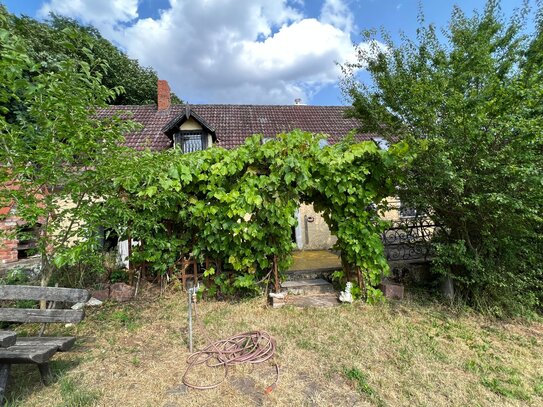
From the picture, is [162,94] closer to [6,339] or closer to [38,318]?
[38,318]

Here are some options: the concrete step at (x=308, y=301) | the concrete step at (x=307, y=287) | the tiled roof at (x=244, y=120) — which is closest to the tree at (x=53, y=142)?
the concrete step at (x=308, y=301)

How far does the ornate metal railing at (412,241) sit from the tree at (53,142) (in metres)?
4.81

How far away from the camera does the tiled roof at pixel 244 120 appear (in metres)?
10.6

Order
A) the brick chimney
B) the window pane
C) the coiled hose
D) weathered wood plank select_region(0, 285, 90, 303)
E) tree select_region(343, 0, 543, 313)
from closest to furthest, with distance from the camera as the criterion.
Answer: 1. weathered wood plank select_region(0, 285, 90, 303)
2. the coiled hose
3. tree select_region(343, 0, 543, 313)
4. the window pane
5. the brick chimney

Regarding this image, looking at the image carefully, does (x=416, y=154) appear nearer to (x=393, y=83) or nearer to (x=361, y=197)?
(x=361, y=197)

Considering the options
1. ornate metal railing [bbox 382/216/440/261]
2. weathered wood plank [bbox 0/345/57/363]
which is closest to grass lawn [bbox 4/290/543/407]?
weathered wood plank [bbox 0/345/57/363]

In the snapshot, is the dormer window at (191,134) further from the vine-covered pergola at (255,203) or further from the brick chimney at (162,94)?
the vine-covered pergola at (255,203)

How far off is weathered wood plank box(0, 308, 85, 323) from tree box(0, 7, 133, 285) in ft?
2.32

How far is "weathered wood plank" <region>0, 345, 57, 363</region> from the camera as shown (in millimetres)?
2125

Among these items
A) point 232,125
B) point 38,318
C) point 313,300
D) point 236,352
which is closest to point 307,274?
point 313,300

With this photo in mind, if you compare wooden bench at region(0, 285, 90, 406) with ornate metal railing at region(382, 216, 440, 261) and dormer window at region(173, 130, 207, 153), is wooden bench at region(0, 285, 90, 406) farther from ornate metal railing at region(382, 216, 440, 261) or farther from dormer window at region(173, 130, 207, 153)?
dormer window at region(173, 130, 207, 153)

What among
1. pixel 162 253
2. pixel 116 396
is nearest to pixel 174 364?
pixel 116 396

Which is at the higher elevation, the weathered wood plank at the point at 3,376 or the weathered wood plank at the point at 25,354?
the weathered wood plank at the point at 25,354

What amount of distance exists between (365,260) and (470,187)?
1878 millimetres
